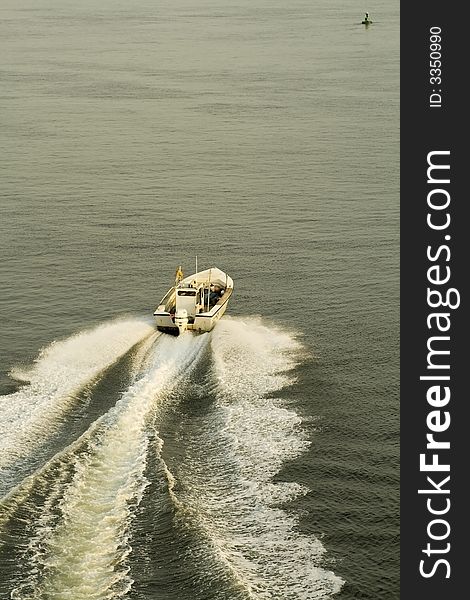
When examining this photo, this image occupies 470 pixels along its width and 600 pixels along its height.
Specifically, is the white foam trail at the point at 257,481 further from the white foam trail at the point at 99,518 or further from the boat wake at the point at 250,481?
the white foam trail at the point at 99,518

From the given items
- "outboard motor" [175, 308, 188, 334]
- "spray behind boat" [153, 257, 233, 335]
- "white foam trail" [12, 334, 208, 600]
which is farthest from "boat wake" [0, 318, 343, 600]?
"spray behind boat" [153, 257, 233, 335]

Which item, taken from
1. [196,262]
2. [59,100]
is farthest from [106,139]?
[196,262]

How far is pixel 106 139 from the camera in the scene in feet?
290

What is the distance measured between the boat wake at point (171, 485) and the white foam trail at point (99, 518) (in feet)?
0.17

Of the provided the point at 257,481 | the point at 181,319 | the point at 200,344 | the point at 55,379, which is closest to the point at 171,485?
the point at 257,481

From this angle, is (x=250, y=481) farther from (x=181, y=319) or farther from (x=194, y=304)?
(x=194, y=304)

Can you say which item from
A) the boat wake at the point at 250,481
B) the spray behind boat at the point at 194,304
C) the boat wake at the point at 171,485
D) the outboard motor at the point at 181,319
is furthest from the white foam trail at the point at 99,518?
the spray behind boat at the point at 194,304

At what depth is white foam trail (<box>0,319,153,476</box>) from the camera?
38.2 m

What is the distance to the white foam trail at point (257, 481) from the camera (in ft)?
98.8

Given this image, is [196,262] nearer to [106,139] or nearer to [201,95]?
[106,139]

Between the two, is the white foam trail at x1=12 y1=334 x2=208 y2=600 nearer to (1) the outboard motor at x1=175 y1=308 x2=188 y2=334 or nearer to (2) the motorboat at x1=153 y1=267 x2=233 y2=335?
(1) the outboard motor at x1=175 y1=308 x2=188 y2=334

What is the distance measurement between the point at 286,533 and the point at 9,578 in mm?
9194

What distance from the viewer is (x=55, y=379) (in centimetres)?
4425

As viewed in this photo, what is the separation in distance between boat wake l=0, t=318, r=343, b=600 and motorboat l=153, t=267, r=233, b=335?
134 centimetres
